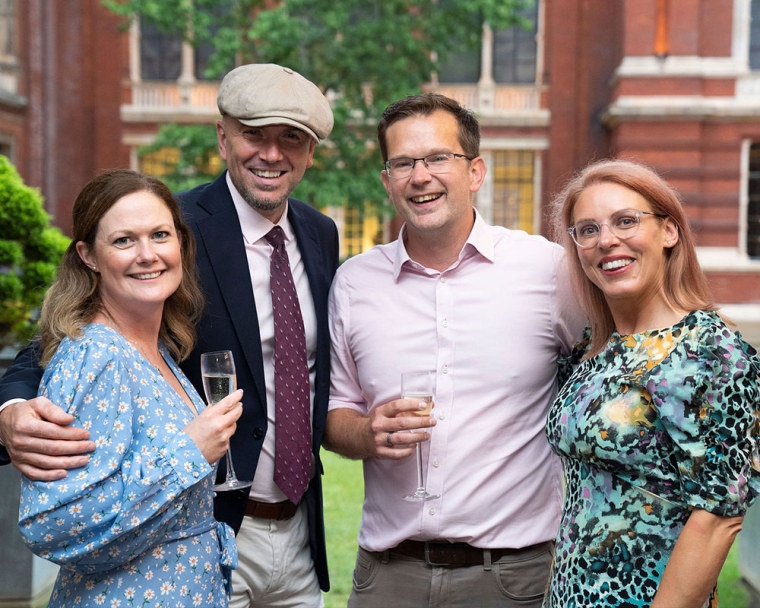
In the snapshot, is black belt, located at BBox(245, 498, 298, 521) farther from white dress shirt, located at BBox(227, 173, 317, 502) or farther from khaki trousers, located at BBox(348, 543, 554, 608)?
khaki trousers, located at BBox(348, 543, 554, 608)

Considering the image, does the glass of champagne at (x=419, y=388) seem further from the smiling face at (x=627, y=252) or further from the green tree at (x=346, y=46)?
the green tree at (x=346, y=46)

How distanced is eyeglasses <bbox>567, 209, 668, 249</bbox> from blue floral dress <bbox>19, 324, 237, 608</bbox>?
3.81 ft

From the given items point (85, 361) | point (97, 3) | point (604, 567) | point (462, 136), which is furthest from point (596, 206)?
point (97, 3)

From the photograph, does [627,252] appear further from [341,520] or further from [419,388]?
[341,520]

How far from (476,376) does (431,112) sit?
87cm

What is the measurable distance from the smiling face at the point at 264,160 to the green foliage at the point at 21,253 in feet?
11.5

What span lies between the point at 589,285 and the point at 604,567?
773 millimetres

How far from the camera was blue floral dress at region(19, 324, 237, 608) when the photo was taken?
2045 millimetres

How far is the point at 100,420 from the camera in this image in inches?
83.0

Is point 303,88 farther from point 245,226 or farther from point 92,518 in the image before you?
point 92,518

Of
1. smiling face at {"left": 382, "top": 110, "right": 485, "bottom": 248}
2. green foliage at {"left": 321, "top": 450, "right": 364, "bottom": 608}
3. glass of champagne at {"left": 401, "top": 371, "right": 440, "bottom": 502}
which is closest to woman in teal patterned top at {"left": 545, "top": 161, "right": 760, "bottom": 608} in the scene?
glass of champagne at {"left": 401, "top": 371, "right": 440, "bottom": 502}

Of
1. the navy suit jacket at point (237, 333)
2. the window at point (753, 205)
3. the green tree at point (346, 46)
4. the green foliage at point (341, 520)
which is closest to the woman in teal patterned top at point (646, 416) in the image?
the navy suit jacket at point (237, 333)

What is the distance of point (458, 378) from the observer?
2.82m

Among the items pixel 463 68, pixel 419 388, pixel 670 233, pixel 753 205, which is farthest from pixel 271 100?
pixel 463 68
